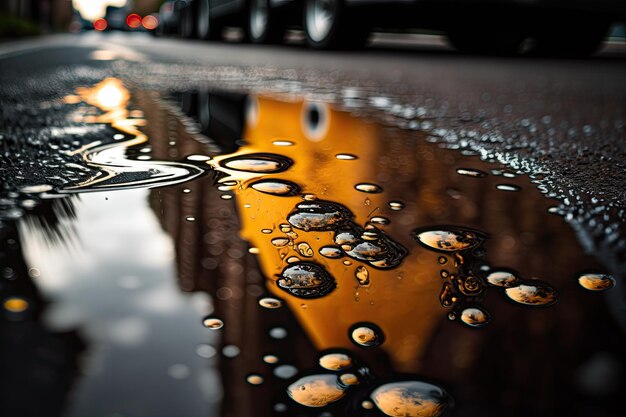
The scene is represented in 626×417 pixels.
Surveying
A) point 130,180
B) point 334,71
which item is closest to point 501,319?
point 130,180

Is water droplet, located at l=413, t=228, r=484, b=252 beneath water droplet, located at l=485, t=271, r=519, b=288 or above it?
above

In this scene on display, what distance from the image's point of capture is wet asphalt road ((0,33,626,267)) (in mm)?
905

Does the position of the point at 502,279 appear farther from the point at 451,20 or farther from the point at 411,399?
the point at 451,20

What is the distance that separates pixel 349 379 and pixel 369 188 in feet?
1.60

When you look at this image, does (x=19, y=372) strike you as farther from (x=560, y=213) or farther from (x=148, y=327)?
(x=560, y=213)

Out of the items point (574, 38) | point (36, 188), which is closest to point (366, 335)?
point (36, 188)

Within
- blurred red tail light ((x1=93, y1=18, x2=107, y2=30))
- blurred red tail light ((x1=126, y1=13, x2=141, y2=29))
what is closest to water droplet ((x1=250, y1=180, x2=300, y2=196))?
blurred red tail light ((x1=126, y1=13, x2=141, y2=29))

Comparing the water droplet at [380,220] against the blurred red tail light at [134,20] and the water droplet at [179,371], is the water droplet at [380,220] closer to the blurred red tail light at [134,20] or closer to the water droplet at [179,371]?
the water droplet at [179,371]

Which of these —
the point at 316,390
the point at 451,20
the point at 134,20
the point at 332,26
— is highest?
the point at 134,20

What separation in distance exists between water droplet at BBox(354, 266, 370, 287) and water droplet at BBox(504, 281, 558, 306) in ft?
0.40

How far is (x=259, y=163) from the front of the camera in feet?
3.21

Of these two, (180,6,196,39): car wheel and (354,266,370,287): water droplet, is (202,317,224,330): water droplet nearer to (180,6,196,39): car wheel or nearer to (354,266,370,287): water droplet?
(354,266,370,287): water droplet

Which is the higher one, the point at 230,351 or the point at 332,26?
the point at 332,26

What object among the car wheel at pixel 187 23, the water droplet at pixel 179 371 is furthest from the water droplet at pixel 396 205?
A: the car wheel at pixel 187 23
